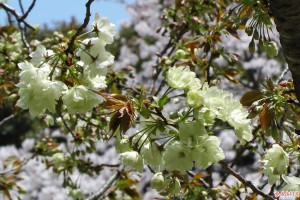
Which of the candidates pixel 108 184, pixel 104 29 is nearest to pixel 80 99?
pixel 104 29

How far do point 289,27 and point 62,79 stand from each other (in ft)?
2.05

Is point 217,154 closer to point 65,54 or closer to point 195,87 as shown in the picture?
point 195,87

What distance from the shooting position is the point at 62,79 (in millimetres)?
1410

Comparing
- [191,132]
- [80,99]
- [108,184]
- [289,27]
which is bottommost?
[108,184]

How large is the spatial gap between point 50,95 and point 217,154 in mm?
465

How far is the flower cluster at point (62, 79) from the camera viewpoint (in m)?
1.32

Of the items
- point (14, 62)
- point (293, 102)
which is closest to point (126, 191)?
point (14, 62)

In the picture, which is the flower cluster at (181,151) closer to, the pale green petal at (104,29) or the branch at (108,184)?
the pale green petal at (104,29)

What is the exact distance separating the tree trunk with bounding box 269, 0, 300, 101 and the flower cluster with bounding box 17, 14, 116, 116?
46cm

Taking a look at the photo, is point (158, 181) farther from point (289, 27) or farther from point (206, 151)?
point (289, 27)

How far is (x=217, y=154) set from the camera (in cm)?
135

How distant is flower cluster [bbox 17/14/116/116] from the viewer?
4.34 ft

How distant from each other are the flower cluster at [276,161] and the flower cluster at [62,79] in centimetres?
54

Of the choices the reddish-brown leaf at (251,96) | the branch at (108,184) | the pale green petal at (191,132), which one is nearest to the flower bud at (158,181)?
the pale green petal at (191,132)
